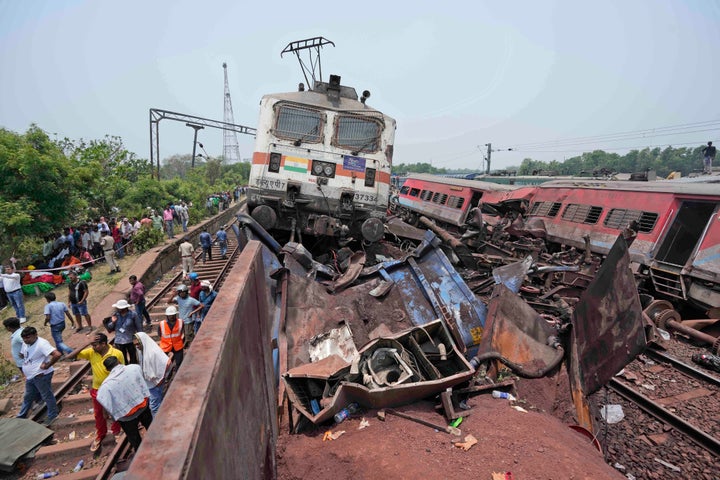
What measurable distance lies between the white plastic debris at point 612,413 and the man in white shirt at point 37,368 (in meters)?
7.15

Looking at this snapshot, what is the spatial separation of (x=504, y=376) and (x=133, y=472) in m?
4.57

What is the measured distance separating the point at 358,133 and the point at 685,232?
29.3 feet

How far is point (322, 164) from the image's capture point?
25.8 feet

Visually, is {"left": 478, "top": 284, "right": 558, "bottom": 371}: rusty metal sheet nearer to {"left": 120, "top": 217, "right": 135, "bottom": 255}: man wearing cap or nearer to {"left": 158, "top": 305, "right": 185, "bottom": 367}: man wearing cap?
{"left": 158, "top": 305, "right": 185, "bottom": 367}: man wearing cap

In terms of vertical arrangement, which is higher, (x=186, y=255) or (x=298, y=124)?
(x=298, y=124)

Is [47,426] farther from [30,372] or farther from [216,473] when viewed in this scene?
[216,473]

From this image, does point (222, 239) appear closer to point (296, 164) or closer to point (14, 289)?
point (14, 289)

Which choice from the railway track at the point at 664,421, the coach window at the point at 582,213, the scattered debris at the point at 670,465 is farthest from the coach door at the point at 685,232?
the scattered debris at the point at 670,465

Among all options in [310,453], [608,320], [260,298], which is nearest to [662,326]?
[608,320]

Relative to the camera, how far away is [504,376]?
4.75 m

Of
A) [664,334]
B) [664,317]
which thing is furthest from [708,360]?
[664,317]

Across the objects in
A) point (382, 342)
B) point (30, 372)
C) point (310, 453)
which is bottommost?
point (30, 372)

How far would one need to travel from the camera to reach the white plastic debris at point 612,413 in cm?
483

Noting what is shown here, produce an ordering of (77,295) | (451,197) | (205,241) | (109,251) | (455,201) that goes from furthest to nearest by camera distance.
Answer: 1. (451,197)
2. (455,201)
3. (205,241)
4. (109,251)
5. (77,295)
